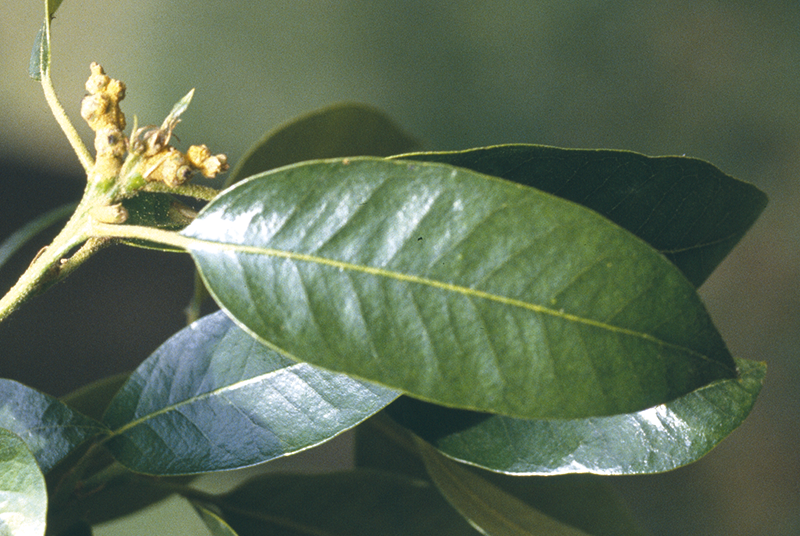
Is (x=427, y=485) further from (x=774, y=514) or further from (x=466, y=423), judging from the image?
(x=774, y=514)

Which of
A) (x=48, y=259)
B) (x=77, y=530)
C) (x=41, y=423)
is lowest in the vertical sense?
(x=77, y=530)

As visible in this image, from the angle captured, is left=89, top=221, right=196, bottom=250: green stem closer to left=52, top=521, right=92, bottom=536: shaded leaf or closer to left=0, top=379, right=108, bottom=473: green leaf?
left=0, top=379, right=108, bottom=473: green leaf

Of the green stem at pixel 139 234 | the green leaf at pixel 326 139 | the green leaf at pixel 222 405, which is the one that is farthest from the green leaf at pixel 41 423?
the green leaf at pixel 326 139

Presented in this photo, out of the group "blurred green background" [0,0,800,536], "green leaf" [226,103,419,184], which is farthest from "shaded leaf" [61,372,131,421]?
"blurred green background" [0,0,800,536]

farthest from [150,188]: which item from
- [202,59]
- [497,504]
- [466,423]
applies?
[202,59]

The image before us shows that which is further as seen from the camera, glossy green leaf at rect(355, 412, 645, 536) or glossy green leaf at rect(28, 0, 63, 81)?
glossy green leaf at rect(355, 412, 645, 536)

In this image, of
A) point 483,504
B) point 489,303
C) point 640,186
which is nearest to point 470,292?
point 489,303

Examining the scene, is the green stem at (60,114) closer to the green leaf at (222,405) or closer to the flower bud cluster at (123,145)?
the flower bud cluster at (123,145)

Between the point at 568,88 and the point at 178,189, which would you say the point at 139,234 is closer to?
the point at 178,189
